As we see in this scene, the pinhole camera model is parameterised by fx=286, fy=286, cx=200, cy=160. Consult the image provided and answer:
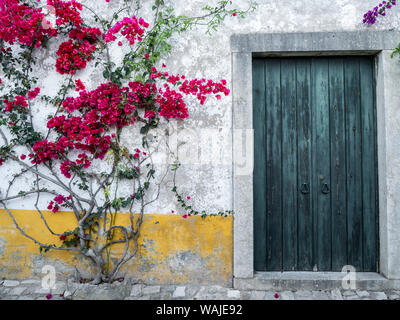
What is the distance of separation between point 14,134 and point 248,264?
263 centimetres

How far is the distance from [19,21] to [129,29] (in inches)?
41.3

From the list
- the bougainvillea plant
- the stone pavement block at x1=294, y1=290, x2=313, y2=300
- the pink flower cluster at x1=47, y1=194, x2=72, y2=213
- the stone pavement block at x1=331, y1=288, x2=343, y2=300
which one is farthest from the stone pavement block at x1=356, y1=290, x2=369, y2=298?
the pink flower cluster at x1=47, y1=194, x2=72, y2=213

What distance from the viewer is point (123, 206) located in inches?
108

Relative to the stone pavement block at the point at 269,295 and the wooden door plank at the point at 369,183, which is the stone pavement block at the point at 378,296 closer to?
the wooden door plank at the point at 369,183

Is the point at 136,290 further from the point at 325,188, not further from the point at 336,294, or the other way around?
the point at 325,188

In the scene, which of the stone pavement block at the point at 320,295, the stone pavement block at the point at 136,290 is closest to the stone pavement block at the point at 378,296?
the stone pavement block at the point at 320,295

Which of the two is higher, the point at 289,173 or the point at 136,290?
the point at 289,173

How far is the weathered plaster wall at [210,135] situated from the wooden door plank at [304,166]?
0.49 m

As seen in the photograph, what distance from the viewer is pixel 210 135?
277 centimetres

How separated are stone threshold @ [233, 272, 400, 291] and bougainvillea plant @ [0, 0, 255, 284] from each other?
2.30ft

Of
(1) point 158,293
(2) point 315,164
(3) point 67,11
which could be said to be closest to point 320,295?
(2) point 315,164

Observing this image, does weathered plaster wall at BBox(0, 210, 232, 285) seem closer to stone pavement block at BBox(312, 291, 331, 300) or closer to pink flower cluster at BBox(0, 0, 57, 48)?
stone pavement block at BBox(312, 291, 331, 300)

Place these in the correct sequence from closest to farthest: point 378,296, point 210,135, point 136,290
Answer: point 378,296
point 136,290
point 210,135

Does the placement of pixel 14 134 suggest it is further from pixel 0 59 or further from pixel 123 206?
pixel 123 206
